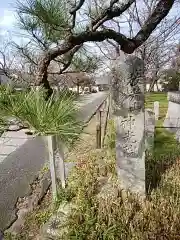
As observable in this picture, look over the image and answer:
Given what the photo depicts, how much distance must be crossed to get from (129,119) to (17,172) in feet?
10.5

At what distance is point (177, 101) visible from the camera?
8.95 meters

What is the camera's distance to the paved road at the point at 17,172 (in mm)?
4238

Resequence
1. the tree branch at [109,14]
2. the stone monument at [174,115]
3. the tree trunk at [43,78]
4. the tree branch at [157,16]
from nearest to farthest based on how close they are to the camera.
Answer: the tree trunk at [43,78] → the tree branch at [109,14] → the tree branch at [157,16] → the stone monument at [174,115]

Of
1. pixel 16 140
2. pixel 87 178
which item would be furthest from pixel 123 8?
pixel 16 140

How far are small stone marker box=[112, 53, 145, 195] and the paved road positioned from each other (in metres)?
0.38

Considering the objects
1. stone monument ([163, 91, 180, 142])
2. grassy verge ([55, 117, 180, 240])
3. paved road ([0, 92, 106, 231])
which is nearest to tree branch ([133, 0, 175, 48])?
paved road ([0, 92, 106, 231])

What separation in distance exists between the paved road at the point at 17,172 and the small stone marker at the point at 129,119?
1.25 ft

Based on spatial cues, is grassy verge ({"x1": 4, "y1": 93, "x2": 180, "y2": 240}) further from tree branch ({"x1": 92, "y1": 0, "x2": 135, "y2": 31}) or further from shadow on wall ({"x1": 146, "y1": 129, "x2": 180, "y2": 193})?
tree branch ({"x1": 92, "y1": 0, "x2": 135, "y2": 31})

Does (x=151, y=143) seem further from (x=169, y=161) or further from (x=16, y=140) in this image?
(x=16, y=140)

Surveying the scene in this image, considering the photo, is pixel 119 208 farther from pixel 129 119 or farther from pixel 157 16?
pixel 157 16

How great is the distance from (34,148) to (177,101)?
14.7 feet

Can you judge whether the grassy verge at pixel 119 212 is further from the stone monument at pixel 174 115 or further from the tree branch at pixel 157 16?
the stone monument at pixel 174 115

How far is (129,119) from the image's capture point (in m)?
3.48

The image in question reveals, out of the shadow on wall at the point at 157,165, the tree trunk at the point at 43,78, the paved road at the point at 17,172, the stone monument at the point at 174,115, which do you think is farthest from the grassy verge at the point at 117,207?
the stone monument at the point at 174,115
